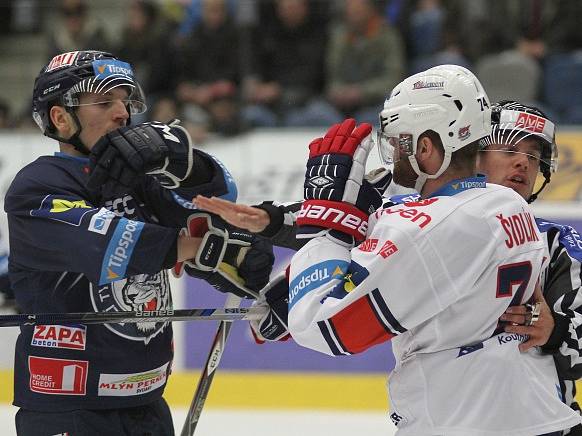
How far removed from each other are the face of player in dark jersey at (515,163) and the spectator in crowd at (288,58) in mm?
2951

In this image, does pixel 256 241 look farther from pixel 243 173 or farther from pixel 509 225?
pixel 243 173


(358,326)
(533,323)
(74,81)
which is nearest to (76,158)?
(74,81)

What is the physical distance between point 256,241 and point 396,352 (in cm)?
55

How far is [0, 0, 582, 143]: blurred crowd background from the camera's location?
16.6 ft

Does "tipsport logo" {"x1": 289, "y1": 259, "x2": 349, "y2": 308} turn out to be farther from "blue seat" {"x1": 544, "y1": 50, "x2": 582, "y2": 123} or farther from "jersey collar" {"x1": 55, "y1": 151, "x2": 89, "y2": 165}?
"blue seat" {"x1": 544, "y1": 50, "x2": 582, "y2": 123}

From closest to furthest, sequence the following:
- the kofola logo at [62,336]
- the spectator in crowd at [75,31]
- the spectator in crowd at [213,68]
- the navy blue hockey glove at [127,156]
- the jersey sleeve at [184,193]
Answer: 1. the navy blue hockey glove at [127,156]
2. the kofola logo at [62,336]
3. the jersey sleeve at [184,193]
4. the spectator in crowd at [213,68]
5. the spectator in crowd at [75,31]

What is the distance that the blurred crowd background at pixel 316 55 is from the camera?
5.06 metres

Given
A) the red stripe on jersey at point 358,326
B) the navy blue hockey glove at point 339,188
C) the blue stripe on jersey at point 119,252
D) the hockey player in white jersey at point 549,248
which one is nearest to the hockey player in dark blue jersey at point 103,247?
the blue stripe on jersey at point 119,252

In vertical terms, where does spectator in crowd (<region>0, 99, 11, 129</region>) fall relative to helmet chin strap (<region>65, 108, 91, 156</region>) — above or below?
above

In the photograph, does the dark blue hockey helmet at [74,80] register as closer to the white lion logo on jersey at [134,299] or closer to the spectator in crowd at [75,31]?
the white lion logo on jersey at [134,299]

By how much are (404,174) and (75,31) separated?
13.3 feet

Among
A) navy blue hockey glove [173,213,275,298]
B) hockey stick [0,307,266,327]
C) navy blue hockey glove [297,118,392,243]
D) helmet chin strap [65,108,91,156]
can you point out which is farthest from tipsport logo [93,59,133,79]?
navy blue hockey glove [297,118,392,243]

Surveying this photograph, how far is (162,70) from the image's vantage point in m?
5.47

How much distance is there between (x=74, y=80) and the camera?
2186mm
